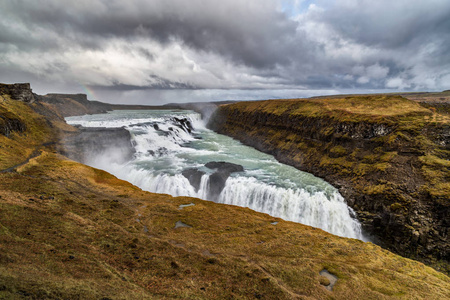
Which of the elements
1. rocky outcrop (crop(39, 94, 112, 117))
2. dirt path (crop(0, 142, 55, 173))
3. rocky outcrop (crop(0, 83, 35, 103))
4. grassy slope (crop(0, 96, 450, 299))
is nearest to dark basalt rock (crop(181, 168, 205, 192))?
grassy slope (crop(0, 96, 450, 299))

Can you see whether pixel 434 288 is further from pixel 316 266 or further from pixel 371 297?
pixel 316 266

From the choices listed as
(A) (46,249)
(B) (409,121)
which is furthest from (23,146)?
(B) (409,121)

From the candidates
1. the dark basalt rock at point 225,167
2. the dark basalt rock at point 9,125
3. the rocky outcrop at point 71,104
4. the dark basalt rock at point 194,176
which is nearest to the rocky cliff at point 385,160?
the dark basalt rock at point 225,167

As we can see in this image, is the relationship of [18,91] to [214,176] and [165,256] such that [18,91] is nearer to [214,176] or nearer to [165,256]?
[214,176]

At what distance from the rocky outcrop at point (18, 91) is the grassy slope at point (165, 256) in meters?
42.3

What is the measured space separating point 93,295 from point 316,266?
11780mm

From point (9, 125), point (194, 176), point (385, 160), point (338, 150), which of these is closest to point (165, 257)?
point (194, 176)

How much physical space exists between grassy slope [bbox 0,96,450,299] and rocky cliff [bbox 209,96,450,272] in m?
10.2

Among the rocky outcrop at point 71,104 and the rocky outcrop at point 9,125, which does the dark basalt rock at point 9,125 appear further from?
the rocky outcrop at point 71,104

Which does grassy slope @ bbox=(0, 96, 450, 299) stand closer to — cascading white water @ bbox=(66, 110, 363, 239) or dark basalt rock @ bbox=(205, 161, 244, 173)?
cascading white water @ bbox=(66, 110, 363, 239)

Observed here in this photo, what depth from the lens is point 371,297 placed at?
10680mm

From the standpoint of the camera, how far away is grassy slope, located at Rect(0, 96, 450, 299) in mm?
8172

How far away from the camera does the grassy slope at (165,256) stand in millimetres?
8172

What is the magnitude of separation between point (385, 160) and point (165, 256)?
1261 inches
